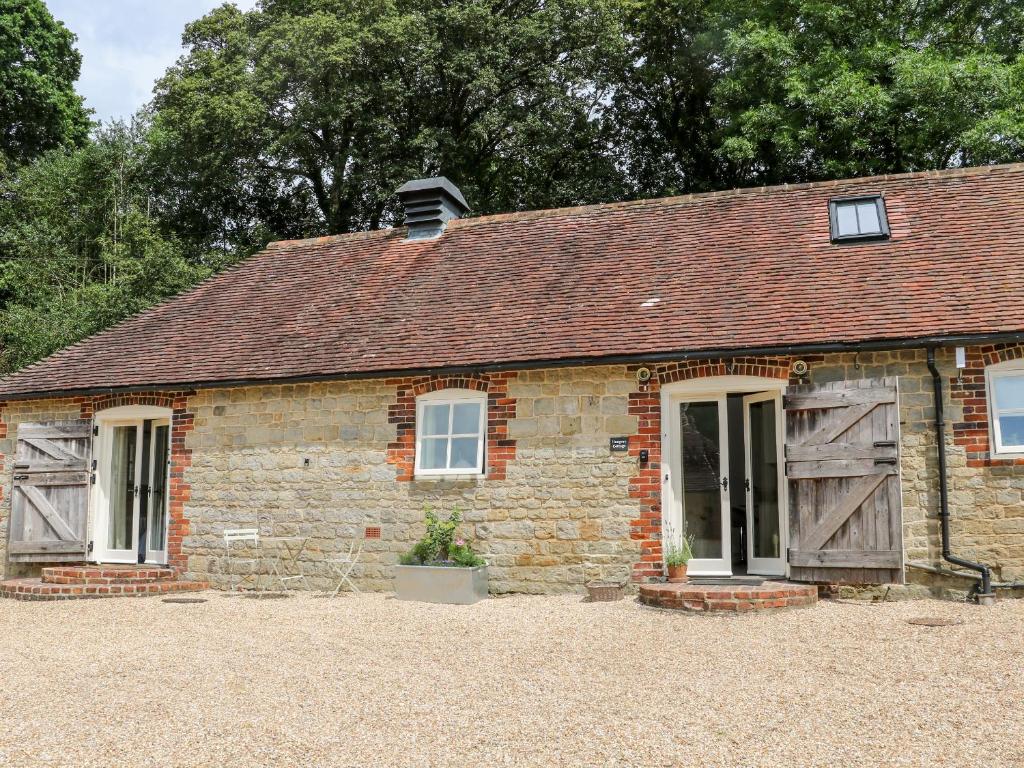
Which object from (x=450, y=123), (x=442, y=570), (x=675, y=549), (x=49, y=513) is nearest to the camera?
(x=675, y=549)

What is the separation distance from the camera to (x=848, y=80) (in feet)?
63.1

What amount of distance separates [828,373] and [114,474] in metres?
9.98

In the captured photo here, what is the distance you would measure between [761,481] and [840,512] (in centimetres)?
136

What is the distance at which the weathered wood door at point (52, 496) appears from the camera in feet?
43.4

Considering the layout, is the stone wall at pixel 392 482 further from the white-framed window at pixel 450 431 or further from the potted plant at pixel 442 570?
the potted plant at pixel 442 570

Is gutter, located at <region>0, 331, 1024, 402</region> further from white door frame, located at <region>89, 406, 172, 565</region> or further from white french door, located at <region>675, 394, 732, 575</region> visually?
white french door, located at <region>675, 394, 732, 575</region>

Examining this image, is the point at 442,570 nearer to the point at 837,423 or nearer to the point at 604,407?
the point at 604,407

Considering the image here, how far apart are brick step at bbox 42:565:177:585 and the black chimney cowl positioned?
688cm

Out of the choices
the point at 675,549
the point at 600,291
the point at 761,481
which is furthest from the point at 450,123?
the point at 675,549

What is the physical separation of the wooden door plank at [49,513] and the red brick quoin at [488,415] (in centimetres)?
498

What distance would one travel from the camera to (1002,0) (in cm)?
2066

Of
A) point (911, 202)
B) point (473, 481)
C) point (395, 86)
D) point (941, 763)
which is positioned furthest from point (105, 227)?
point (941, 763)

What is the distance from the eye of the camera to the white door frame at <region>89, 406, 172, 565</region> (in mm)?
13375

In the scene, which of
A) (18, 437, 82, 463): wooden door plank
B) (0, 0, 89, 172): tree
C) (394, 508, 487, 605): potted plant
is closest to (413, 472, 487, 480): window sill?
(394, 508, 487, 605): potted plant
